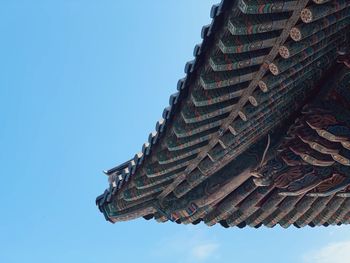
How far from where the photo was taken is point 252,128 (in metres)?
11.3

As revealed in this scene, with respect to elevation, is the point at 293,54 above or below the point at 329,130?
above

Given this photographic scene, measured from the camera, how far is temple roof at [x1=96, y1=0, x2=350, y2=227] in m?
8.80

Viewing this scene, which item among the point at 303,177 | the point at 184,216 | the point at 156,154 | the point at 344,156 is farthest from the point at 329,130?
the point at 184,216

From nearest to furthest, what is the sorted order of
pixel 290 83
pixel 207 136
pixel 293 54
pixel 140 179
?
1. pixel 293 54
2. pixel 290 83
3. pixel 207 136
4. pixel 140 179

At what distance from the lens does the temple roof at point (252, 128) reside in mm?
8797

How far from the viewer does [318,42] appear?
931 cm

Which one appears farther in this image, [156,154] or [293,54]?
[156,154]

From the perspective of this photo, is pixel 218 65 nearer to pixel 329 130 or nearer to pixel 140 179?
pixel 329 130

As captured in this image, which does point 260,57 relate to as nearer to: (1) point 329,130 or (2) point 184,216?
(1) point 329,130

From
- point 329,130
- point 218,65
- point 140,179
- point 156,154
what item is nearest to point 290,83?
point 329,130

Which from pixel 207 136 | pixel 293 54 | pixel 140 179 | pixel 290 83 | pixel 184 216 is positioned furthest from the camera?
pixel 184 216

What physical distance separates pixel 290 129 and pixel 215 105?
192 centimetres

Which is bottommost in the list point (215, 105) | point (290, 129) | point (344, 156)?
point (344, 156)

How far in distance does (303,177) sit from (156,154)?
10.1ft
